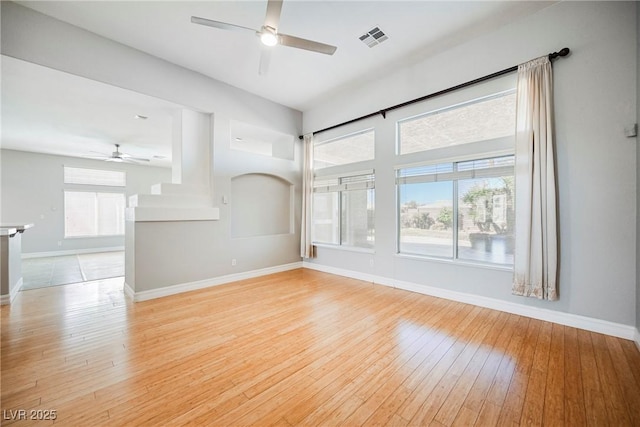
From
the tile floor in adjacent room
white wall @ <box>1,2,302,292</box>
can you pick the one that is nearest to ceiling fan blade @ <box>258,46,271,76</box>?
white wall @ <box>1,2,302,292</box>

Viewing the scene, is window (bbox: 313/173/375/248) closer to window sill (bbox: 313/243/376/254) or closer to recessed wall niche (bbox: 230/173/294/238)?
window sill (bbox: 313/243/376/254)

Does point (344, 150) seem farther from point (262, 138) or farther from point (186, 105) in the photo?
point (186, 105)

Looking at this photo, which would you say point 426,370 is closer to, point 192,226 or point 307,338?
point 307,338

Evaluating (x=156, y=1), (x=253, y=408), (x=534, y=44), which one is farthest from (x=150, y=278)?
(x=534, y=44)

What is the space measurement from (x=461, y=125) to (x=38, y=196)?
11.3m

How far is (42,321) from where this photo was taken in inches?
119

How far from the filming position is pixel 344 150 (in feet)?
17.6

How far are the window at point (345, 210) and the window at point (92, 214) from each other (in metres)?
7.87

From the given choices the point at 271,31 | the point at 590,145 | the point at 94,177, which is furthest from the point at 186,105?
the point at 94,177

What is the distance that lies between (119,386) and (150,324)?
3.90 feet

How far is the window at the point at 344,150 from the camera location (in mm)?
4957

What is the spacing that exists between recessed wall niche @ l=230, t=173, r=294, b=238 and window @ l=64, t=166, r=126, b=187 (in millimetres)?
6683

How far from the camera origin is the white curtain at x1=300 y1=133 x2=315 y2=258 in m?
5.67

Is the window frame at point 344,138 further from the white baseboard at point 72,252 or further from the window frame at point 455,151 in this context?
the white baseboard at point 72,252
